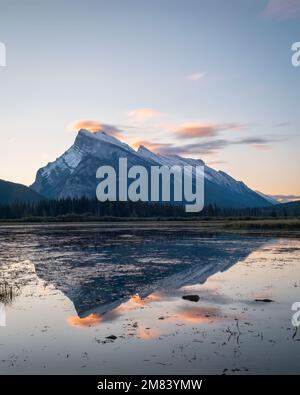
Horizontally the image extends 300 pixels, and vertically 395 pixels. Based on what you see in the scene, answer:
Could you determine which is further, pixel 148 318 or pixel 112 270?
pixel 112 270

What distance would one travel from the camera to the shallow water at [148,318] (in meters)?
15.1

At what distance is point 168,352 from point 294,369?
4754mm

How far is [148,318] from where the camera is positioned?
71.1ft

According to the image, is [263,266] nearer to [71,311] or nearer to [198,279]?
[198,279]

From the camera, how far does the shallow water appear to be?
1515 cm

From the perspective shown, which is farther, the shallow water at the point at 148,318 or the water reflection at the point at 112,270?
the water reflection at the point at 112,270

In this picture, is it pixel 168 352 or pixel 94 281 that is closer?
pixel 168 352

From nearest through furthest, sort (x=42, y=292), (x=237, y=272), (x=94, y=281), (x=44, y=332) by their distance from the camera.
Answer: (x=44, y=332) < (x=42, y=292) < (x=94, y=281) < (x=237, y=272)

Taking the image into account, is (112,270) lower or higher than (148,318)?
higher

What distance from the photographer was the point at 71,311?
2325 cm

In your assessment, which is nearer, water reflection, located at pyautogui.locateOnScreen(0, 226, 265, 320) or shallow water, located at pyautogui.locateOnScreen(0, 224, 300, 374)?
shallow water, located at pyautogui.locateOnScreen(0, 224, 300, 374)

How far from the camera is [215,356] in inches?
615

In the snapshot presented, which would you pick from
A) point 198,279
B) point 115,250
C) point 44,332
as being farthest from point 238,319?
point 115,250
